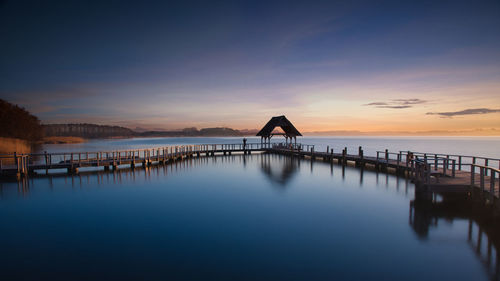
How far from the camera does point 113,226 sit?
26.0 ft

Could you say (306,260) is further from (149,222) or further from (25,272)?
(25,272)

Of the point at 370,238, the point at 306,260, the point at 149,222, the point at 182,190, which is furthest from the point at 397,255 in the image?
the point at 182,190

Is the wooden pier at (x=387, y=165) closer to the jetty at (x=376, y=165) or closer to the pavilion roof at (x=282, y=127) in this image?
the jetty at (x=376, y=165)

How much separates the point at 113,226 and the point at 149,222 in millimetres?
1060

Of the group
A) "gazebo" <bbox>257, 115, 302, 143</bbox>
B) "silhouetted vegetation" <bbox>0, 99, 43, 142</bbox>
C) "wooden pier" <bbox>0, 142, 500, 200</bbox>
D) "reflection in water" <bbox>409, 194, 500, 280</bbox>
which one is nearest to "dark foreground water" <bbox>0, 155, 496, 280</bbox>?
"reflection in water" <bbox>409, 194, 500, 280</bbox>

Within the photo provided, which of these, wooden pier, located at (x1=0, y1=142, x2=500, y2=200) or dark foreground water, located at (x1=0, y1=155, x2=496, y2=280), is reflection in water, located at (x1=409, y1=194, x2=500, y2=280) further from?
wooden pier, located at (x1=0, y1=142, x2=500, y2=200)

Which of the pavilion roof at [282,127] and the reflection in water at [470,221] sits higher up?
the pavilion roof at [282,127]

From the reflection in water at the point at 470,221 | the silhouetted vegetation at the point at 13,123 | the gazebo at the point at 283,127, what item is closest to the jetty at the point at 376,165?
the gazebo at the point at 283,127

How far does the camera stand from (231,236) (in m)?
7.16

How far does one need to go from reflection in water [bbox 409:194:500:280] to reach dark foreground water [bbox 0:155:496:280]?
55 millimetres

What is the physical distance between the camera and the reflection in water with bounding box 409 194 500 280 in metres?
5.61

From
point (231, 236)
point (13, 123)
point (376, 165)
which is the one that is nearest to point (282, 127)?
point (376, 165)

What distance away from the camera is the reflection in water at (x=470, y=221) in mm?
5605

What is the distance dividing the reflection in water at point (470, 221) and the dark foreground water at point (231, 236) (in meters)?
0.05
